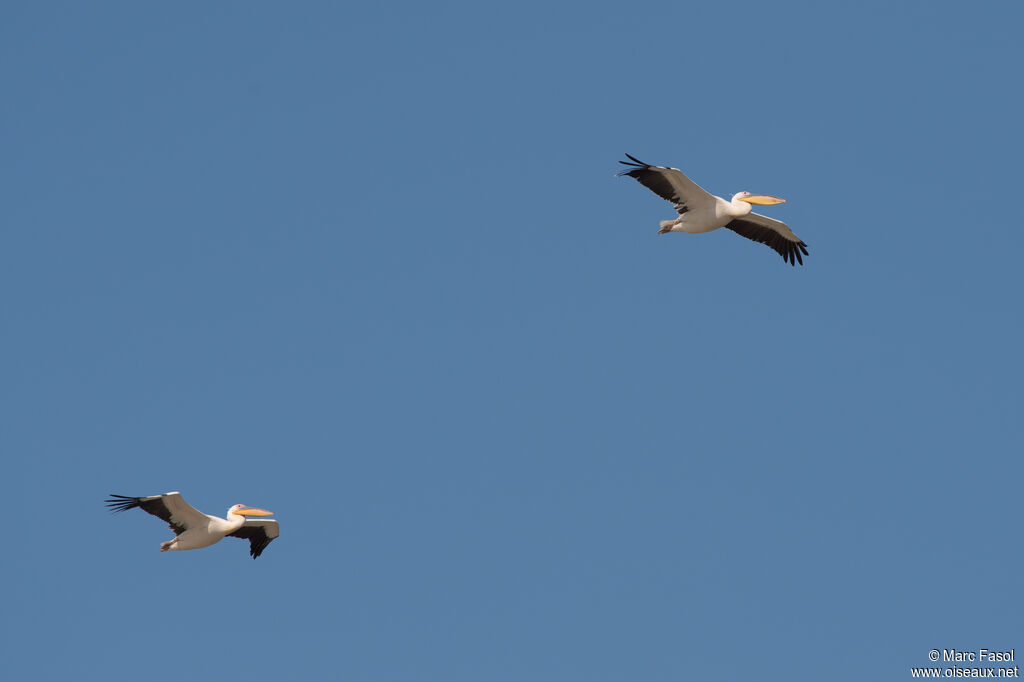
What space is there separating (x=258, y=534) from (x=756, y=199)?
963cm

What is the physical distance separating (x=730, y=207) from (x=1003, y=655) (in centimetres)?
734

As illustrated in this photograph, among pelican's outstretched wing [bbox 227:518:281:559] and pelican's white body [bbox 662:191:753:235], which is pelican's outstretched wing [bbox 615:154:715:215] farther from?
pelican's outstretched wing [bbox 227:518:281:559]

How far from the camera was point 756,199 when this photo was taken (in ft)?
60.4

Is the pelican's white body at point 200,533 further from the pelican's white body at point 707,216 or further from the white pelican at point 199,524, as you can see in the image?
the pelican's white body at point 707,216

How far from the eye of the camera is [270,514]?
19.2 metres

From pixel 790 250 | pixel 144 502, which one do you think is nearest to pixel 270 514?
pixel 144 502

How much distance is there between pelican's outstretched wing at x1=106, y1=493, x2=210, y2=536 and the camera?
17.4 metres

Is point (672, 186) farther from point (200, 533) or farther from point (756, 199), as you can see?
point (200, 533)

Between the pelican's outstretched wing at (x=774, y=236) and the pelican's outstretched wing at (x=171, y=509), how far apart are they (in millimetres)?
9470

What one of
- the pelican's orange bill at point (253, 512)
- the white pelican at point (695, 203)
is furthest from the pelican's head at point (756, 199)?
the pelican's orange bill at point (253, 512)

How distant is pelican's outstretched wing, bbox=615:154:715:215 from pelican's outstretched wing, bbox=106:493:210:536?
8119mm

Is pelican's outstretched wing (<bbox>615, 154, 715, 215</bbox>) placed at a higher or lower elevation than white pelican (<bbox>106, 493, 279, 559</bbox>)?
higher

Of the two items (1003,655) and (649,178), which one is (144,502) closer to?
(649,178)

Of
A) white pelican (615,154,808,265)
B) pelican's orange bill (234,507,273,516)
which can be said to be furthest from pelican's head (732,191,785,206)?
pelican's orange bill (234,507,273,516)
